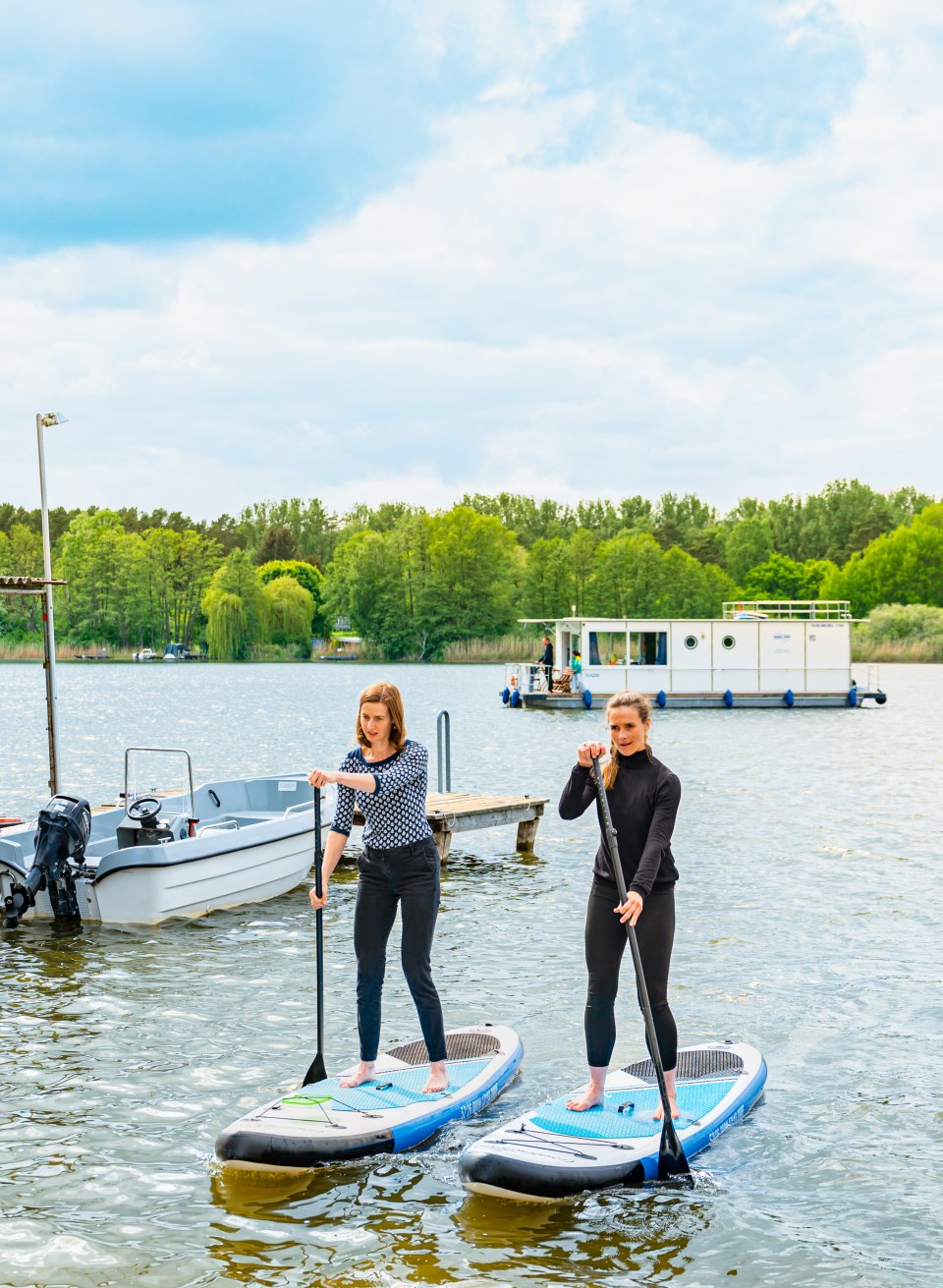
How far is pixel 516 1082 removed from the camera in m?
8.09

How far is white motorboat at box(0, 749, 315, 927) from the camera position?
12.2 metres

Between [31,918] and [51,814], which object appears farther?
[31,918]

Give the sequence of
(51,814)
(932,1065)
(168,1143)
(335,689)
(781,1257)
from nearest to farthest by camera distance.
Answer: (781,1257), (168,1143), (932,1065), (51,814), (335,689)

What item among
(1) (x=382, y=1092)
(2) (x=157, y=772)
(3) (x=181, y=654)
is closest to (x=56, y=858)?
(1) (x=382, y=1092)

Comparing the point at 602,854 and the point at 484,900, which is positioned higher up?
the point at 602,854

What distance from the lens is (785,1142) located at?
7.27 metres

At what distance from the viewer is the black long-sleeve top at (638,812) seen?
6.02 m

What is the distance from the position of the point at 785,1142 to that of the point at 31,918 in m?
8.17

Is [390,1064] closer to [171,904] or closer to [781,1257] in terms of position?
[781,1257]

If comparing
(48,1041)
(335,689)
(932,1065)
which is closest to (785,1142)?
(932,1065)

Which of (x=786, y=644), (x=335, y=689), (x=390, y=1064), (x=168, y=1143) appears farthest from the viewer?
(x=335, y=689)

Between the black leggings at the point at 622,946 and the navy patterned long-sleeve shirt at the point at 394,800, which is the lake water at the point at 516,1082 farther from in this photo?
the navy patterned long-sleeve shirt at the point at 394,800

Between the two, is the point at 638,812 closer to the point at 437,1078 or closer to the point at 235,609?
the point at 437,1078

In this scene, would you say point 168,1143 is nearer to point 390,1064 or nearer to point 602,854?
point 390,1064
